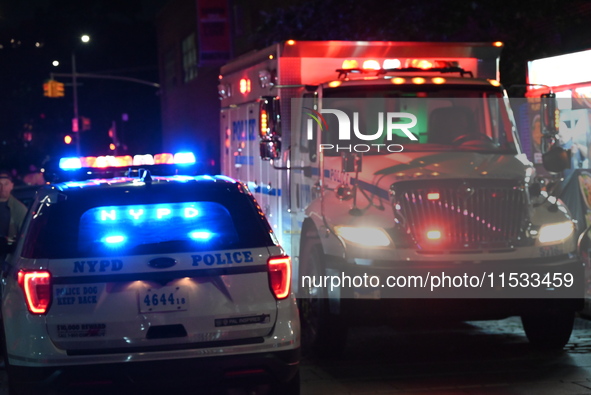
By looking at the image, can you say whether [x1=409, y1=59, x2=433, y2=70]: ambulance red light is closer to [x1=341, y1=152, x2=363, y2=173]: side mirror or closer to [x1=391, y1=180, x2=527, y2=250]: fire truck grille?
[x1=341, y1=152, x2=363, y2=173]: side mirror

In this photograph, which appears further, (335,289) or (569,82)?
(569,82)

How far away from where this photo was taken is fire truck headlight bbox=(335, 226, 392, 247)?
887 cm

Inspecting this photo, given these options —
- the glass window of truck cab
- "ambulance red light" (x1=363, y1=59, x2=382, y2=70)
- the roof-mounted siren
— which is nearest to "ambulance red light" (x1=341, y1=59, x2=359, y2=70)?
"ambulance red light" (x1=363, y1=59, x2=382, y2=70)

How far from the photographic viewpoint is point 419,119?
33.7ft

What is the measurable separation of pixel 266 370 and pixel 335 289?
115 inches

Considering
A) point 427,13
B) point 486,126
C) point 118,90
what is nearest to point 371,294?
point 486,126

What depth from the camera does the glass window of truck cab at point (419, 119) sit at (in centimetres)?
1013

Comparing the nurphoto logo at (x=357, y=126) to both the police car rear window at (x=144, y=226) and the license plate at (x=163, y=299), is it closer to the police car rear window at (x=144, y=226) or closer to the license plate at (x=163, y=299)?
the police car rear window at (x=144, y=226)

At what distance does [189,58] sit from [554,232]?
39.2 m

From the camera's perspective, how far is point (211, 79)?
4231 cm

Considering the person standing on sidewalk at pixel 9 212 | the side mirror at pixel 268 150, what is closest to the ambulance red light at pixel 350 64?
the side mirror at pixel 268 150

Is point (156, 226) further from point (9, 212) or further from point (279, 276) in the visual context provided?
point (9, 212)

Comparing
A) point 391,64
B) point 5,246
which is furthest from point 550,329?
point 5,246

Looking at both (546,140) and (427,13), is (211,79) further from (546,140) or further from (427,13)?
(546,140)
